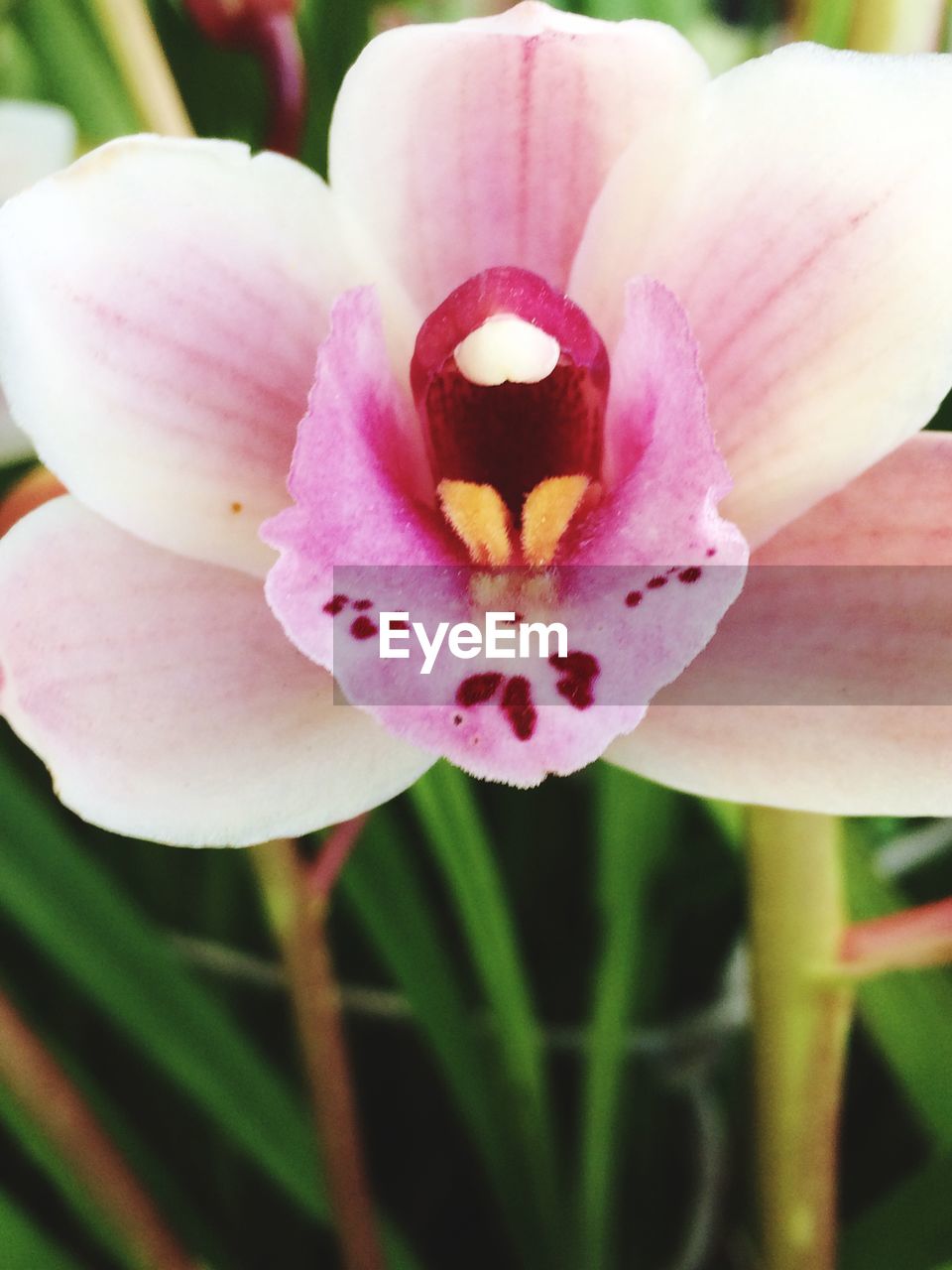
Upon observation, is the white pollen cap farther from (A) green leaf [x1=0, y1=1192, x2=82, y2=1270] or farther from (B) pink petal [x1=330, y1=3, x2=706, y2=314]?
(A) green leaf [x1=0, y1=1192, x2=82, y2=1270]

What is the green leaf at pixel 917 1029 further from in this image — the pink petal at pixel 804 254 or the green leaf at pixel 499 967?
the pink petal at pixel 804 254

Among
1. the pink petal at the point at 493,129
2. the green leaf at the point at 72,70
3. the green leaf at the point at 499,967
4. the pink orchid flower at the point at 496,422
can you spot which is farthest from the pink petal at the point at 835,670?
the green leaf at the point at 72,70

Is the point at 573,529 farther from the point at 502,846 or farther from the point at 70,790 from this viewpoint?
the point at 502,846

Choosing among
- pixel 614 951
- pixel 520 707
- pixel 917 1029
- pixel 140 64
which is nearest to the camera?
pixel 520 707

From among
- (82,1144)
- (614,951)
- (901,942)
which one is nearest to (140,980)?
(82,1144)

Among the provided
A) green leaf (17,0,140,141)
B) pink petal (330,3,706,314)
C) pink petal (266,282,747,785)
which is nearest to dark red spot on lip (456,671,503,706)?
pink petal (266,282,747,785)

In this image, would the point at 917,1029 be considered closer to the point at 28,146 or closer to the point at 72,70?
the point at 28,146
